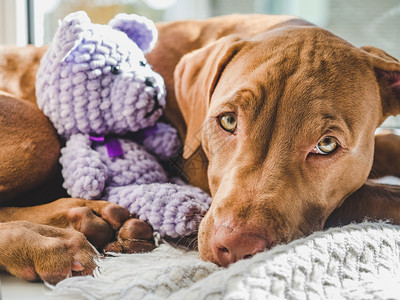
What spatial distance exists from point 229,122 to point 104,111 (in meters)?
0.54

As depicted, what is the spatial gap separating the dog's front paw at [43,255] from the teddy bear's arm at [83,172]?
1.05ft

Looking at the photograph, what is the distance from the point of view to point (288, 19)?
7.82ft

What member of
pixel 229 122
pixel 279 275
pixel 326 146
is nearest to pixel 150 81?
pixel 229 122

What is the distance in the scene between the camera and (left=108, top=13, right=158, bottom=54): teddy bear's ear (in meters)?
2.07

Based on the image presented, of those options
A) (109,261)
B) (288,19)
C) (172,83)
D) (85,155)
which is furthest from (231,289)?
(288,19)

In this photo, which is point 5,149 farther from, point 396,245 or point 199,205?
point 396,245

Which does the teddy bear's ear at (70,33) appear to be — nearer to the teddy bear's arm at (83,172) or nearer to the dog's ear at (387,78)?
the teddy bear's arm at (83,172)

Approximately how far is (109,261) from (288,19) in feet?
5.21

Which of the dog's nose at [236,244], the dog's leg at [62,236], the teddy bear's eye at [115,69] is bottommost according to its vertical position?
the dog's leg at [62,236]

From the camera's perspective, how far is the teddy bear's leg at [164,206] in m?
1.65

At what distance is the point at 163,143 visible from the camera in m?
2.12

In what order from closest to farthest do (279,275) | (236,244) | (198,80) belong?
(279,275), (236,244), (198,80)

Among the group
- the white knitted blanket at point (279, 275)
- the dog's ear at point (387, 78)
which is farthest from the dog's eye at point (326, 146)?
the dog's ear at point (387, 78)

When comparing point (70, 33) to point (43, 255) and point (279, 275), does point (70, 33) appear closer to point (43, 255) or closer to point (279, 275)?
point (43, 255)
